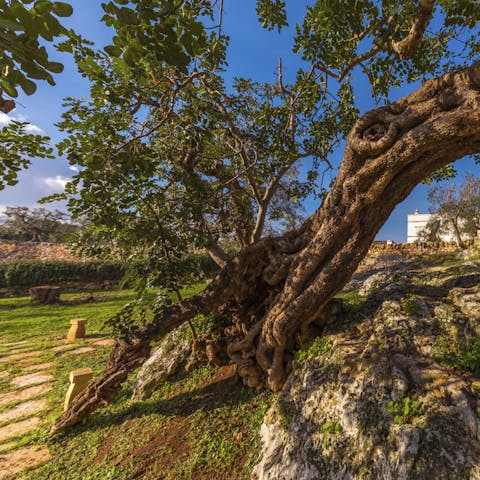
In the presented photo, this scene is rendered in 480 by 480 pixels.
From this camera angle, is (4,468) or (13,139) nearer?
(13,139)

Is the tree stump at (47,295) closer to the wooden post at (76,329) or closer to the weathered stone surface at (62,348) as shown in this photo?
the wooden post at (76,329)

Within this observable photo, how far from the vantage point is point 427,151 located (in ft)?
10.5

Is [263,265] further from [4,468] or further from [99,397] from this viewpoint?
[4,468]

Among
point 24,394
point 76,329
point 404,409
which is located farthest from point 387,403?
point 76,329

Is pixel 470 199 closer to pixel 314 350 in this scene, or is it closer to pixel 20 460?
pixel 314 350

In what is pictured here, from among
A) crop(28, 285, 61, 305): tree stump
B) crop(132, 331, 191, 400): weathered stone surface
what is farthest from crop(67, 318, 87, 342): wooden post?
crop(28, 285, 61, 305): tree stump

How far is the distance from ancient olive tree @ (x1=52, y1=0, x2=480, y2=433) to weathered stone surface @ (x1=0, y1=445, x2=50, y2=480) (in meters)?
0.45

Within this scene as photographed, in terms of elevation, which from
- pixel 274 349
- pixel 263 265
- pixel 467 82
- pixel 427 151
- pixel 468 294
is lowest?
pixel 274 349

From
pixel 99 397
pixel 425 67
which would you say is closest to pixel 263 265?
pixel 99 397

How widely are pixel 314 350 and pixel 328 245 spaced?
5.69ft

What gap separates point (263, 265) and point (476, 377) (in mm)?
3178

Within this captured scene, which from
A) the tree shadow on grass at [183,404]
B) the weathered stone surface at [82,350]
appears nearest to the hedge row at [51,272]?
the weathered stone surface at [82,350]

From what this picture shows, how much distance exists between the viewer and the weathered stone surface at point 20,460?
356cm

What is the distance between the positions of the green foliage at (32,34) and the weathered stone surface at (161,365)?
5314mm
